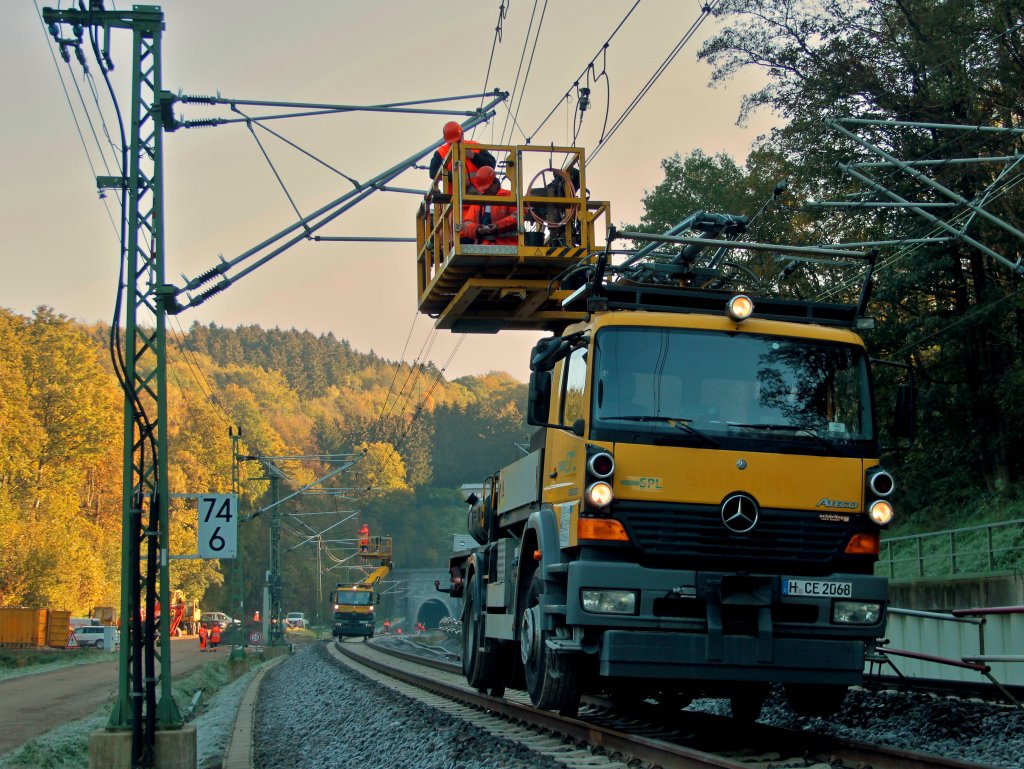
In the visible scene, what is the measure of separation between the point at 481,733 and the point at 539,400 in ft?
10.1

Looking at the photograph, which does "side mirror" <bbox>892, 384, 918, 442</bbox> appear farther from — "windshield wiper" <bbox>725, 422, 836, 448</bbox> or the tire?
the tire

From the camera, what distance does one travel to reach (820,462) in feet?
32.4

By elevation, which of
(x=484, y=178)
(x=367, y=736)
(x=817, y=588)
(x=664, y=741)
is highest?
(x=484, y=178)

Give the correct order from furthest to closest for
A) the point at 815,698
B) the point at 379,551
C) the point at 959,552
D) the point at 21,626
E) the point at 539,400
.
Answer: the point at 379,551 < the point at 21,626 < the point at 959,552 < the point at 815,698 < the point at 539,400

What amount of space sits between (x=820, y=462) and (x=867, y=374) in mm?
1065

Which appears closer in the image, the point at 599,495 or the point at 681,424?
the point at 599,495

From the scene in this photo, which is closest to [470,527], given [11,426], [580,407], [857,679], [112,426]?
[580,407]

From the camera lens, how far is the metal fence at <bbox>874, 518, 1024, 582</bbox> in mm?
21406

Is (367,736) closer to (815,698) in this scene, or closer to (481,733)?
(481,733)

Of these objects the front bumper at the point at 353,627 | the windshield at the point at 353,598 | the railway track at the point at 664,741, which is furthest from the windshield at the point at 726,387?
the windshield at the point at 353,598

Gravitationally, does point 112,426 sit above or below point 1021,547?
above

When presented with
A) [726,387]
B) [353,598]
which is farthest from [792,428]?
[353,598]

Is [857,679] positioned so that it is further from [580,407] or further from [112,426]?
[112,426]

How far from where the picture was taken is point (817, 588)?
9.65 meters
